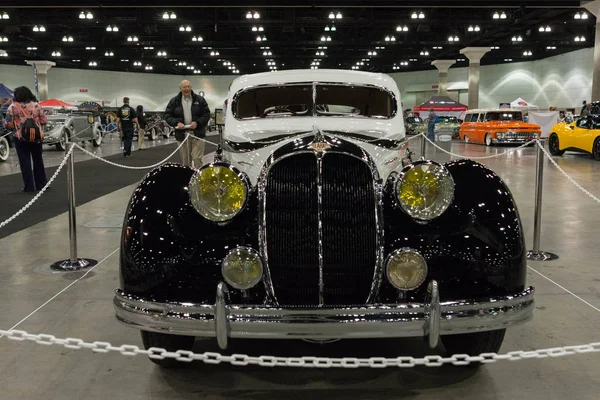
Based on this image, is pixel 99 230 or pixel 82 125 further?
pixel 82 125

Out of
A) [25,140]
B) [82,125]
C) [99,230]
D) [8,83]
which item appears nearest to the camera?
[99,230]

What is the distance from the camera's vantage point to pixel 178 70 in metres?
49.3

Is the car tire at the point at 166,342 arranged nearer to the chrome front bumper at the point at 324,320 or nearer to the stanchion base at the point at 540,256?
the chrome front bumper at the point at 324,320

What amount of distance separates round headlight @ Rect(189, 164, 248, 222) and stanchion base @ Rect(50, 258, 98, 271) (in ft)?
8.94

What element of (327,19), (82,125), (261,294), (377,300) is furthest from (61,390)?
(327,19)

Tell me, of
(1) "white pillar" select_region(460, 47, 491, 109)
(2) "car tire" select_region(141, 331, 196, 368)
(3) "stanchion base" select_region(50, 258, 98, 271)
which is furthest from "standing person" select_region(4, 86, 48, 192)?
(1) "white pillar" select_region(460, 47, 491, 109)

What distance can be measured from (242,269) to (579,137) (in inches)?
620

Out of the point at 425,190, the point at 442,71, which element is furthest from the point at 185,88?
the point at 442,71

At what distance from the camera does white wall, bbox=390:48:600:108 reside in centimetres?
3400

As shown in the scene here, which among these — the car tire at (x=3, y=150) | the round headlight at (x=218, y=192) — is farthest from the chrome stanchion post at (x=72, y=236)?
the car tire at (x=3, y=150)

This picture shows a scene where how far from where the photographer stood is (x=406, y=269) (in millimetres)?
2471

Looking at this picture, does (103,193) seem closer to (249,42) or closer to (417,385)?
(417,385)

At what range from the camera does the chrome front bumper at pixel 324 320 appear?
2.28m

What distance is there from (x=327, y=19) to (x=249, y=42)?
875cm
